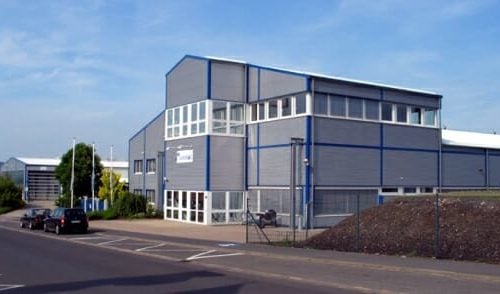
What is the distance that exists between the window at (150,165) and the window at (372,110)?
23.6 meters

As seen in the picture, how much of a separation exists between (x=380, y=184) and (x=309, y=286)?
87.7 ft

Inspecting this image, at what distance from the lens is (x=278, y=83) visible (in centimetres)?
4003

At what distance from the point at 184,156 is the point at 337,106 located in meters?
11.6

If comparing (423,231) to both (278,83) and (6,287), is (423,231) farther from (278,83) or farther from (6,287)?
(278,83)

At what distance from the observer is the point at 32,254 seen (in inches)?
871

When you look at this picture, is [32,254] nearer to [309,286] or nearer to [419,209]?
[309,286]

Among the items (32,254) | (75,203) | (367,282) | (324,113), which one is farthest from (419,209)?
(75,203)

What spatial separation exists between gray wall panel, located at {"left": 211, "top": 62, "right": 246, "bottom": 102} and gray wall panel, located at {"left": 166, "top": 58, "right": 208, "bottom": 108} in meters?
0.66

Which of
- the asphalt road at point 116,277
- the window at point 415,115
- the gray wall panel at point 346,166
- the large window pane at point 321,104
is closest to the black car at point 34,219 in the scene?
the gray wall panel at point 346,166

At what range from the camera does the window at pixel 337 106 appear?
38594 millimetres

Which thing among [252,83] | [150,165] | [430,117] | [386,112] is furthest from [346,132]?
[150,165]

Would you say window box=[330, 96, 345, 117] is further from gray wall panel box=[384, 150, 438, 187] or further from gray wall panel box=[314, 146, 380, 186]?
gray wall panel box=[384, 150, 438, 187]

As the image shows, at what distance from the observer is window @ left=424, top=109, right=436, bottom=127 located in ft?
144

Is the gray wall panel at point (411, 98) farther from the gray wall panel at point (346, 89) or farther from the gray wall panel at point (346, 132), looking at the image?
the gray wall panel at point (346, 132)
